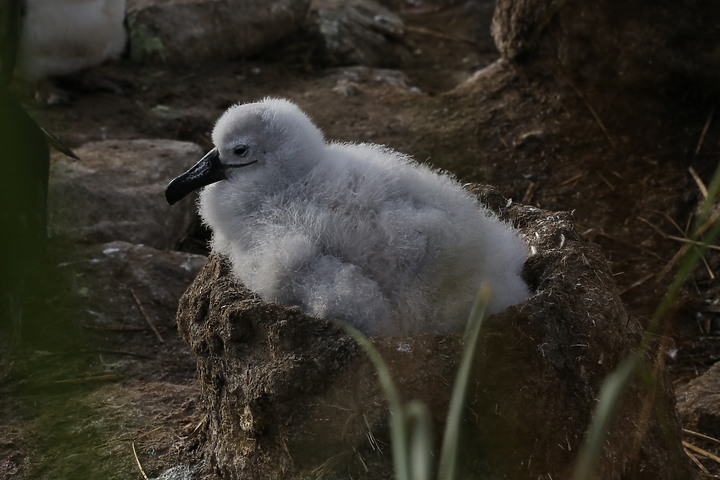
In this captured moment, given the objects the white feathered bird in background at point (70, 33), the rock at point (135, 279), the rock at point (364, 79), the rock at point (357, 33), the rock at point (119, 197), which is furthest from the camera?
the rock at point (357, 33)

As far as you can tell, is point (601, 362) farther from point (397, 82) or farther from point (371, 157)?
point (397, 82)

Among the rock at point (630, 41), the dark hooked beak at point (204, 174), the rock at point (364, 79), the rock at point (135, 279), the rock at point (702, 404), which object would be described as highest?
the dark hooked beak at point (204, 174)

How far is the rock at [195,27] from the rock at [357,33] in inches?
21.5

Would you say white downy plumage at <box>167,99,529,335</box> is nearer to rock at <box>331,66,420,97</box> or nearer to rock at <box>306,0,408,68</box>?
rock at <box>331,66,420,97</box>

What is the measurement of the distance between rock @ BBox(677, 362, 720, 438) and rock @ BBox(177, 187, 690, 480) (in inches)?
27.6

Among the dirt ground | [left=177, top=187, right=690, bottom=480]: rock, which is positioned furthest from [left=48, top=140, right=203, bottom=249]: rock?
[left=177, top=187, right=690, bottom=480]: rock

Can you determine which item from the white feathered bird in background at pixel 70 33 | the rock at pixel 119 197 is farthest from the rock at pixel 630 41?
the white feathered bird in background at pixel 70 33

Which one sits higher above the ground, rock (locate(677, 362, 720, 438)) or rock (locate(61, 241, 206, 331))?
rock (locate(677, 362, 720, 438))

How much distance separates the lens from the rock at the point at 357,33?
25.2ft

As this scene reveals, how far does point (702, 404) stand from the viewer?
349cm

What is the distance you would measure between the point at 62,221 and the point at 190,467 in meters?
2.14

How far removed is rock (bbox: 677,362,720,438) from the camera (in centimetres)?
343

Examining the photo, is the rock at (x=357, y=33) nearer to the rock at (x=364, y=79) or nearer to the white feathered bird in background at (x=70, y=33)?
the rock at (x=364, y=79)

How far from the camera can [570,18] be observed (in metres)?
5.51
